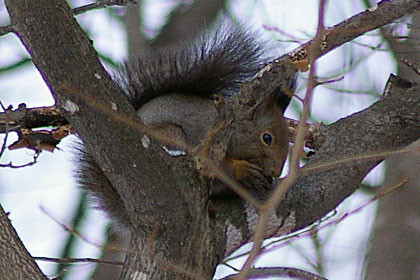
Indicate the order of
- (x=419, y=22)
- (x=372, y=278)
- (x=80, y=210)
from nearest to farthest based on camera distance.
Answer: (x=372, y=278) < (x=419, y=22) < (x=80, y=210)

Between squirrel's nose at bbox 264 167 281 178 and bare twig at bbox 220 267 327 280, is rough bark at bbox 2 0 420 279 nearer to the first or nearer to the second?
bare twig at bbox 220 267 327 280

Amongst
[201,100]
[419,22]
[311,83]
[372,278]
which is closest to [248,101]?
[311,83]

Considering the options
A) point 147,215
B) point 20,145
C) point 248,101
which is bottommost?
point 147,215

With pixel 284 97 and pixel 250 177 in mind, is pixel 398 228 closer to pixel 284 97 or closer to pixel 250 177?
pixel 284 97

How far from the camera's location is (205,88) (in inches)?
97.0

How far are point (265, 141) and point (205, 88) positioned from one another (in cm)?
25

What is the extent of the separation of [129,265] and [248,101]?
420 millimetres

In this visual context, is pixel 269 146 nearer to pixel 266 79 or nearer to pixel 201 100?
pixel 201 100

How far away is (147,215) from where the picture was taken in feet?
5.45

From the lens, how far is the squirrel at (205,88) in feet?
7.64

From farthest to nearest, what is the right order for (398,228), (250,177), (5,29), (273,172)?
1. (398,228)
2. (273,172)
3. (250,177)
4. (5,29)

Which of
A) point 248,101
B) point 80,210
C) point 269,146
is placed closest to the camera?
point 248,101

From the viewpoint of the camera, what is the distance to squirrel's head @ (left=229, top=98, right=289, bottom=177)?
93.5 inches

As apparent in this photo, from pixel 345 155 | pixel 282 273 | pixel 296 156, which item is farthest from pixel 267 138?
pixel 296 156
